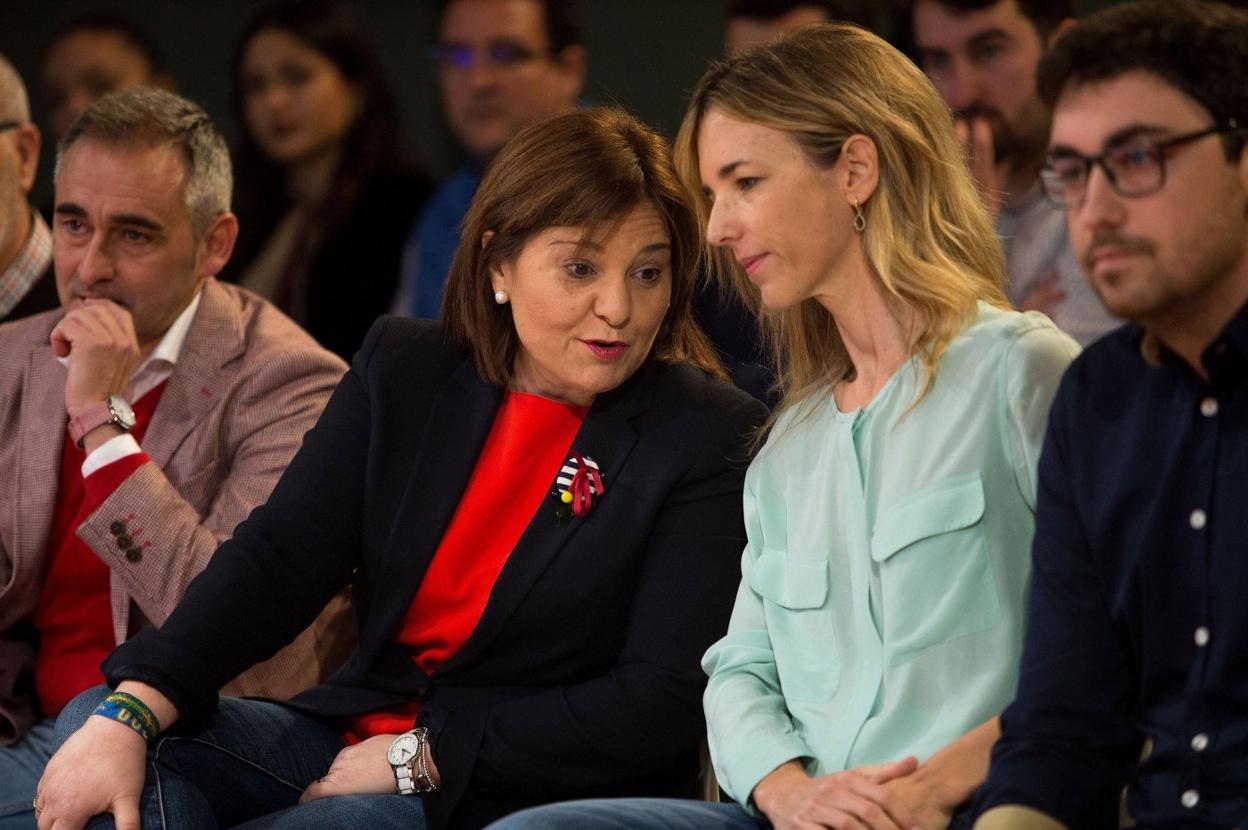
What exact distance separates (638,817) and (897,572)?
42 centimetres

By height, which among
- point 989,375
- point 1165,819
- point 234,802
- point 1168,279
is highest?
point 1168,279

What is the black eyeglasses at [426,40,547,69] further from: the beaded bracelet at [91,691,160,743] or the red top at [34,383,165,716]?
the beaded bracelet at [91,691,160,743]

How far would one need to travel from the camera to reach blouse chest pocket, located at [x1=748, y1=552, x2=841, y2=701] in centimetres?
212

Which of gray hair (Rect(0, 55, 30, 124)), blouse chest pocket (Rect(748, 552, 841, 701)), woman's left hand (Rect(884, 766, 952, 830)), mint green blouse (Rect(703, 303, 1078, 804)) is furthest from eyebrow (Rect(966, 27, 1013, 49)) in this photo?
woman's left hand (Rect(884, 766, 952, 830))

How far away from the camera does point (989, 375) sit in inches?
80.7

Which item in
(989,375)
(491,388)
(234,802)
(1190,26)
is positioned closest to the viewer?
(1190,26)

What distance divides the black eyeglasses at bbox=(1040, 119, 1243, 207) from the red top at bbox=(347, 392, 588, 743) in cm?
94

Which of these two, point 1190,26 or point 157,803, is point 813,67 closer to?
point 1190,26

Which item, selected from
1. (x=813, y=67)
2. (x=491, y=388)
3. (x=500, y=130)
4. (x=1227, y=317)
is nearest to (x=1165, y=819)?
(x=1227, y=317)

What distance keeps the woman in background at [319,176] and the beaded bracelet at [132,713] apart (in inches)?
72.9

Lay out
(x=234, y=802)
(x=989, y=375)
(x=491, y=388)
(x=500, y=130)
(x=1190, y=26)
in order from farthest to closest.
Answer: (x=500, y=130) < (x=491, y=388) < (x=234, y=802) < (x=989, y=375) < (x=1190, y=26)

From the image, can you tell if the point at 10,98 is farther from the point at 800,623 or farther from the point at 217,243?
the point at 800,623

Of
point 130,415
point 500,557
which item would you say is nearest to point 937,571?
point 500,557

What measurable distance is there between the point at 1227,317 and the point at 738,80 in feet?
2.48
